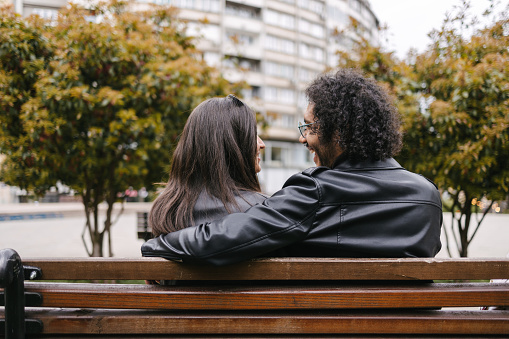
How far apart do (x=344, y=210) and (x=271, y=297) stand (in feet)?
1.46

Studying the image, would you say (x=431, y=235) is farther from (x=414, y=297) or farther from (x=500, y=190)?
(x=500, y=190)

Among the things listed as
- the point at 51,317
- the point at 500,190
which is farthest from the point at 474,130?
the point at 51,317

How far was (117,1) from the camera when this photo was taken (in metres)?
6.34

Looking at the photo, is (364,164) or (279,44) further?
(279,44)

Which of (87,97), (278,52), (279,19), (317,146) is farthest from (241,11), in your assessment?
(317,146)

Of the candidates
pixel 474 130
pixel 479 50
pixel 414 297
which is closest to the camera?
pixel 414 297

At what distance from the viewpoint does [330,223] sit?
1659 mm

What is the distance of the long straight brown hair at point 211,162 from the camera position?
6.27 ft

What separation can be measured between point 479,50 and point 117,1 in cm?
519

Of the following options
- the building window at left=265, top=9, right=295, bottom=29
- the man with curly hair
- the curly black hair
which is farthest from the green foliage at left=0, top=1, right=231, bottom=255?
the building window at left=265, top=9, right=295, bottom=29

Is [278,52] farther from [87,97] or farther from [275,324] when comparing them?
[275,324]

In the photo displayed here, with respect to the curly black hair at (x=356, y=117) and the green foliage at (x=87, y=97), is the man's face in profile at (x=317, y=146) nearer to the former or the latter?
the curly black hair at (x=356, y=117)

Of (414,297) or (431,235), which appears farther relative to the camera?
(431,235)

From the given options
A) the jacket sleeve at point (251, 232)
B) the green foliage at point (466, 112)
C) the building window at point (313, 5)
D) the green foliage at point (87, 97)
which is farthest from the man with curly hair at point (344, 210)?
the building window at point (313, 5)
